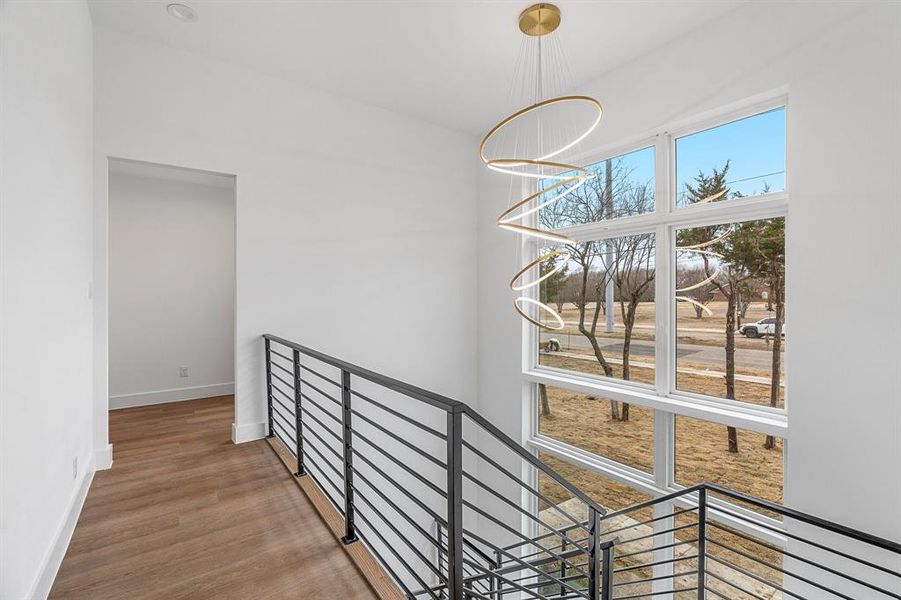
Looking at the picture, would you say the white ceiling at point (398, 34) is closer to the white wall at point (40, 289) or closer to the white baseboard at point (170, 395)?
the white wall at point (40, 289)

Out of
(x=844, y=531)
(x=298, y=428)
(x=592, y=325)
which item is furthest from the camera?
(x=592, y=325)

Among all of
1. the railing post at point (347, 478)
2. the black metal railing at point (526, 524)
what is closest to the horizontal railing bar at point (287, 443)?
the black metal railing at point (526, 524)

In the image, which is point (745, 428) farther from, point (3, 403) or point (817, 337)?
point (3, 403)

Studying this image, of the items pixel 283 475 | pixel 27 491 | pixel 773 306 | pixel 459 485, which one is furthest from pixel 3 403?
pixel 773 306

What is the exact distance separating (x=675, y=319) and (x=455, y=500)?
264 centimetres

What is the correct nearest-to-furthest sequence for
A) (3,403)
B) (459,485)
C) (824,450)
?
(3,403)
(459,485)
(824,450)

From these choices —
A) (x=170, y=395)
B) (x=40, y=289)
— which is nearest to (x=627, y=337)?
(x=40, y=289)

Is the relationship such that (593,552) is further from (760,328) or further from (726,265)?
(726,265)

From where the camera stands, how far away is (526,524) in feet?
13.8

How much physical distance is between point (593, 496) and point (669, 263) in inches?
85.4

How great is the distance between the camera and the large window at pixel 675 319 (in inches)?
111

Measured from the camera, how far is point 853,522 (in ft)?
7.39

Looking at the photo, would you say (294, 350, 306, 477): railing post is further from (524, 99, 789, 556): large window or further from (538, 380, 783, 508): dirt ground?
(538, 380, 783, 508): dirt ground

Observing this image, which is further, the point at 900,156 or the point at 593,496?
the point at 593,496
